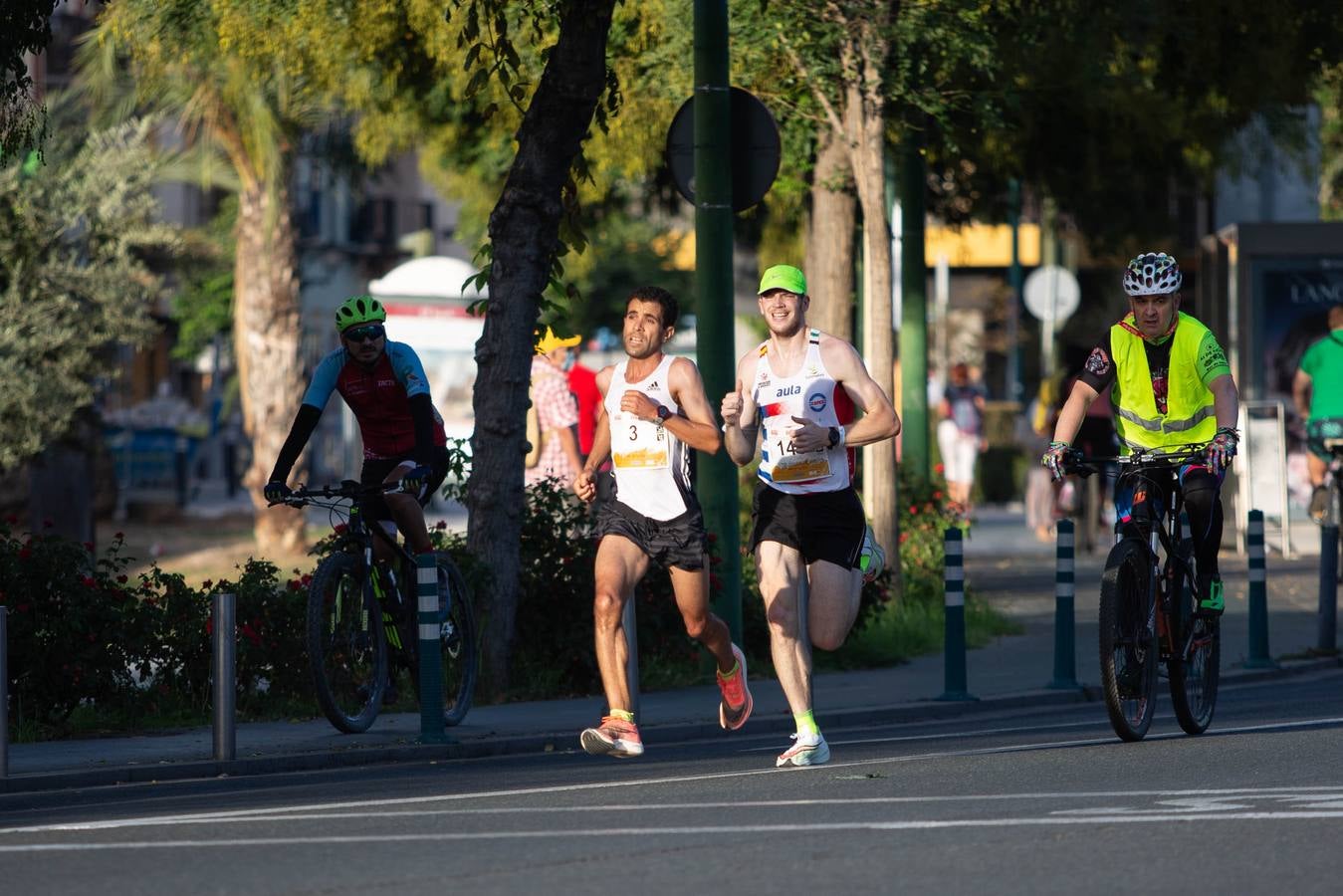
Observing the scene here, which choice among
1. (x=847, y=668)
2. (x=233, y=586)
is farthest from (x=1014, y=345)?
(x=233, y=586)

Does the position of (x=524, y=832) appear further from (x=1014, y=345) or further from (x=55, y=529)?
(x=1014, y=345)

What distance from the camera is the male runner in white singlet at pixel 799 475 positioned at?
10234 mm

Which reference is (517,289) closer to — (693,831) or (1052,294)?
(693,831)

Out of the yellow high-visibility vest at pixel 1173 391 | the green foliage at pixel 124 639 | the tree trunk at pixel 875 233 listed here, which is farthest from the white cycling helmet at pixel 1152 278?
the tree trunk at pixel 875 233

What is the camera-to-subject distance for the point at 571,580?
13.7 meters

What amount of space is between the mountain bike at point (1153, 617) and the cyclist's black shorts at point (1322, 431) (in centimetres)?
1019

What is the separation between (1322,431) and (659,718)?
34.1 feet

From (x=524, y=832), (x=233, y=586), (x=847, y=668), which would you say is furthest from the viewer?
(x=847, y=668)

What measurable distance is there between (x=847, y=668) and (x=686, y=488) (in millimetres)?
4933

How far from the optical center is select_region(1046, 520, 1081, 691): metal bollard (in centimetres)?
1338

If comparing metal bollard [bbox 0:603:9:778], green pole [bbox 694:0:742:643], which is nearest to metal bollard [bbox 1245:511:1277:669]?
green pole [bbox 694:0:742:643]

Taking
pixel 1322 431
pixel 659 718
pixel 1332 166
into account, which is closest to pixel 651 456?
pixel 659 718

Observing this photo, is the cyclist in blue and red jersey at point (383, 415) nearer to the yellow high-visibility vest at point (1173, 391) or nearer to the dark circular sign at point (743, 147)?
the dark circular sign at point (743, 147)

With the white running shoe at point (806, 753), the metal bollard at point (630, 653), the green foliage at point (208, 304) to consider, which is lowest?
the white running shoe at point (806, 753)
